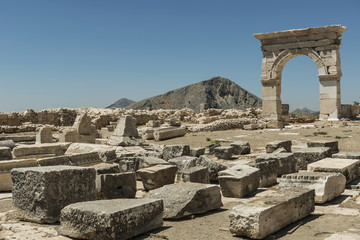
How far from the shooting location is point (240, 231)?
3922mm

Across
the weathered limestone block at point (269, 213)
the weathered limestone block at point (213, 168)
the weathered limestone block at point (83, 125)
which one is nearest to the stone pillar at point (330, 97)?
the weathered limestone block at point (83, 125)

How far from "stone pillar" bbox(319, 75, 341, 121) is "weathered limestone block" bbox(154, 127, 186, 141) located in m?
8.19

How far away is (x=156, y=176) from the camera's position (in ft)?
20.9

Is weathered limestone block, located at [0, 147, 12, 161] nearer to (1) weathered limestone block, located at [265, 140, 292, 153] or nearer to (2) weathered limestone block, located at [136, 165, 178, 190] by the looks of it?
(2) weathered limestone block, located at [136, 165, 178, 190]

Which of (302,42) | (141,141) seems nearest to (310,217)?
(141,141)

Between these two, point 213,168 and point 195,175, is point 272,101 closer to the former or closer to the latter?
point 213,168

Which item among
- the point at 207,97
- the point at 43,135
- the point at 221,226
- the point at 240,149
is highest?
the point at 207,97

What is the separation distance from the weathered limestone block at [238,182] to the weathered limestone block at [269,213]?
46.2 inches

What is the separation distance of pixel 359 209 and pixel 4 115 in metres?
21.1

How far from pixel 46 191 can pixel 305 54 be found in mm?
18033

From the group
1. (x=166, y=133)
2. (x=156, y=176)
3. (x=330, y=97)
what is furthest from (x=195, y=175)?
(x=330, y=97)

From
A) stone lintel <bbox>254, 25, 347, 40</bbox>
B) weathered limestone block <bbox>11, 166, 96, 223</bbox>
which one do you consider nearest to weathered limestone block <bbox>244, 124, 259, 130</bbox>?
stone lintel <bbox>254, 25, 347, 40</bbox>

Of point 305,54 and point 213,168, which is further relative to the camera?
point 305,54

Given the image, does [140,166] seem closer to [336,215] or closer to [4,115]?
[336,215]
